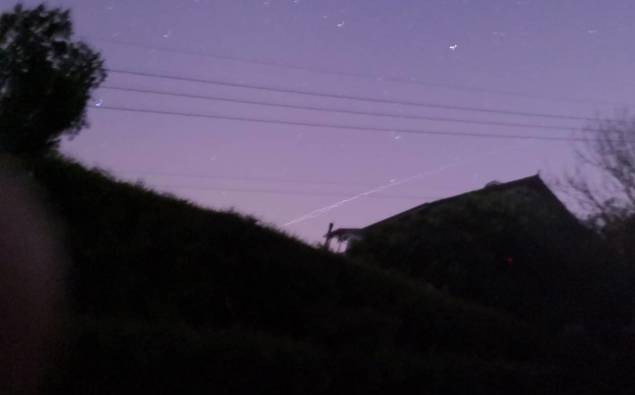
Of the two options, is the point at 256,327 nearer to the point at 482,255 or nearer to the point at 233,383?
the point at 233,383

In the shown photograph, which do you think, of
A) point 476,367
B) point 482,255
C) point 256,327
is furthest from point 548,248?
point 256,327

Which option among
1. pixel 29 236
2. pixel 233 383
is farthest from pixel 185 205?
pixel 233 383

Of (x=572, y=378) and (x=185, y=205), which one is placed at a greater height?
(x=185, y=205)

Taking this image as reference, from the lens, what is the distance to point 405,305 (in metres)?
16.8

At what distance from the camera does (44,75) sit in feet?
71.4

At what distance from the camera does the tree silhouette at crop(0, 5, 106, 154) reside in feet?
68.9

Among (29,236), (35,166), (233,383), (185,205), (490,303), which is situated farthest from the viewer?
(490,303)

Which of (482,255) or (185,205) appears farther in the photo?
(482,255)

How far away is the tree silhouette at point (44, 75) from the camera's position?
21.0 meters

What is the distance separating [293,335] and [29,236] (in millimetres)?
4075

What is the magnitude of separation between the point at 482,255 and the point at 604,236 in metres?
3.52

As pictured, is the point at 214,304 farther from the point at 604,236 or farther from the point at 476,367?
the point at 604,236

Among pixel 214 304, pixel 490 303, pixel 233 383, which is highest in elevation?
pixel 490 303

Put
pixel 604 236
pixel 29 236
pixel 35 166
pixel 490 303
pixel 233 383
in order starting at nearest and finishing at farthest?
pixel 233 383 → pixel 29 236 → pixel 35 166 → pixel 490 303 → pixel 604 236
